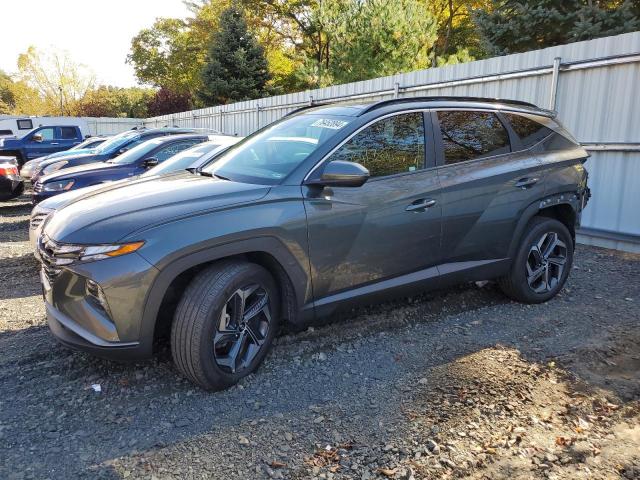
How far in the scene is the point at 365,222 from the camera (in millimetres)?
3518

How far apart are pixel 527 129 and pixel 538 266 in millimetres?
1243

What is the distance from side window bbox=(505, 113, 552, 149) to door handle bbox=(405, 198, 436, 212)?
4.21ft

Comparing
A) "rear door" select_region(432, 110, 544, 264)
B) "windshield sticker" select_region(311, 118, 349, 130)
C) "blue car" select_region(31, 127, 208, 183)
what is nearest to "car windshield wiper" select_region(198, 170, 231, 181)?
"windshield sticker" select_region(311, 118, 349, 130)

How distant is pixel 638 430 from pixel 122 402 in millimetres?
2983

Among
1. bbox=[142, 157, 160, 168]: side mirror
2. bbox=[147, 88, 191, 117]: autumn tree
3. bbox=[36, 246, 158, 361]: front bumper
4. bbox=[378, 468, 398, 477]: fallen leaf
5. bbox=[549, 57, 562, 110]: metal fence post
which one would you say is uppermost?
bbox=[147, 88, 191, 117]: autumn tree

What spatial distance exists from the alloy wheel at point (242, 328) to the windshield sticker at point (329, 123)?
1308 mm

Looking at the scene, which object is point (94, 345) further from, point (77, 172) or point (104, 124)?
point (104, 124)

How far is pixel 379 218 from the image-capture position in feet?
11.7

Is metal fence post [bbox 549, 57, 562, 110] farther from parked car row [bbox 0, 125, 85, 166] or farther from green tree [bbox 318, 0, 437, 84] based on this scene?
parked car row [bbox 0, 125, 85, 166]

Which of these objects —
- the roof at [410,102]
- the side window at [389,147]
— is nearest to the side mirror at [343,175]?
the side window at [389,147]

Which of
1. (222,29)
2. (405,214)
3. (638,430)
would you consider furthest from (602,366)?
(222,29)

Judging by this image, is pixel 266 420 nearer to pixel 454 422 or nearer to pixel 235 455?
pixel 235 455

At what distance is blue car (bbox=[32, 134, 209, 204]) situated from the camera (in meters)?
7.58

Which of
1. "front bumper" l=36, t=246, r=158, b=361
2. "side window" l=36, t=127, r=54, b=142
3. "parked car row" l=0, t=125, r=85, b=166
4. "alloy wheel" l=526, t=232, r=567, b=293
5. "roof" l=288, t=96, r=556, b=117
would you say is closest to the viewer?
"front bumper" l=36, t=246, r=158, b=361
